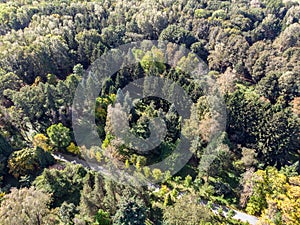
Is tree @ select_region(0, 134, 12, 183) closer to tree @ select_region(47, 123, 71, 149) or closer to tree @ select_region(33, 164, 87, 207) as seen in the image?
tree @ select_region(33, 164, 87, 207)

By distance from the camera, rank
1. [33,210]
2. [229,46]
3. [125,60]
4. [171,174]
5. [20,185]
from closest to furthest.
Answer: [33,210]
[20,185]
[171,174]
[125,60]
[229,46]

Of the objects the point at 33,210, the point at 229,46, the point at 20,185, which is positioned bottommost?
the point at 20,185

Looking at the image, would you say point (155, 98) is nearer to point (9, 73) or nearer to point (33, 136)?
point (33, 136)

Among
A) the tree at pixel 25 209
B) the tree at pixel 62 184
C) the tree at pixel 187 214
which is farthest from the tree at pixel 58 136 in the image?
the tree at pixel 187 214

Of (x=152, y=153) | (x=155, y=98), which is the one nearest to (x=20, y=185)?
(x=152, y=153)

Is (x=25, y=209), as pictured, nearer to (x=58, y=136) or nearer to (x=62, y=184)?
(x=62, y=184)

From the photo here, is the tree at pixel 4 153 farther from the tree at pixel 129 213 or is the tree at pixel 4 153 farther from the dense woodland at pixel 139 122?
the tree at pixel 129 213
